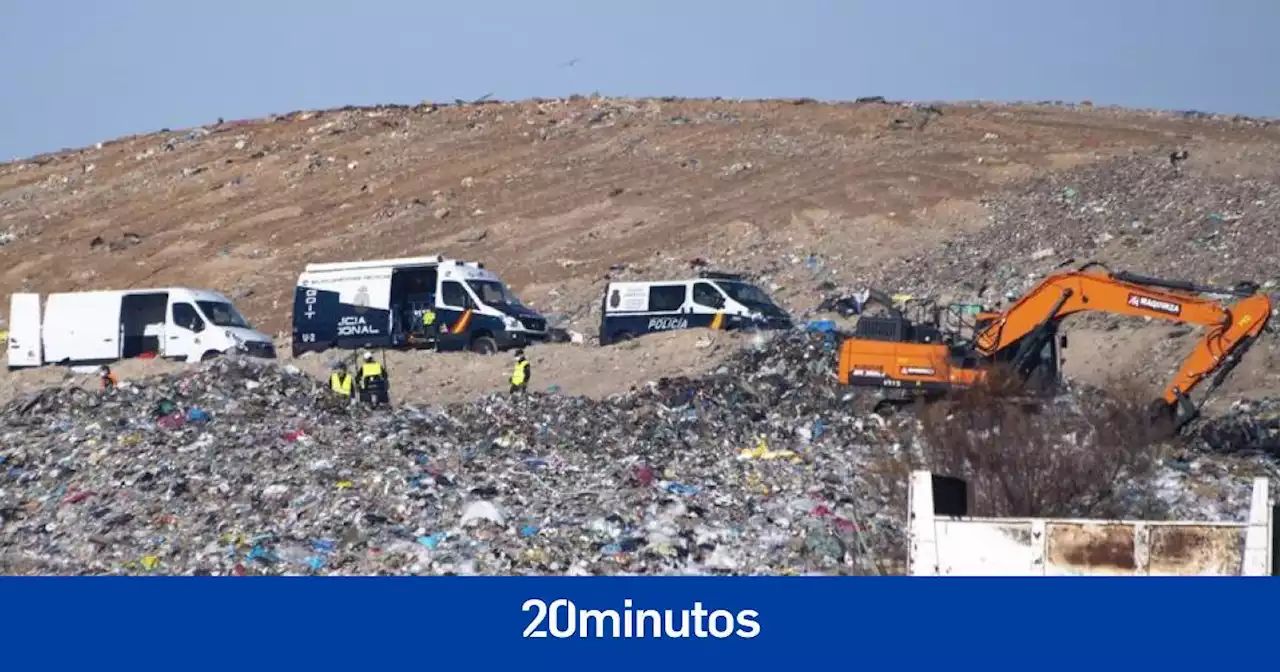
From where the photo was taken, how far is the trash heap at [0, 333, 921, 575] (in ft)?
46.8

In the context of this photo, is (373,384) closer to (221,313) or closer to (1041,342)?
(221,313)

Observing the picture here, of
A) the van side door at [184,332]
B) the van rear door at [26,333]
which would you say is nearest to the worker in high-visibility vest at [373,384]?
→ the van side door at [184,332]

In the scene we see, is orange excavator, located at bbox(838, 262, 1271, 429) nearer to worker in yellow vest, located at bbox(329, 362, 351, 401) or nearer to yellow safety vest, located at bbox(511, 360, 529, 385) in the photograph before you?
yellow safety vest, located at bbox(511, 360, 529, 385)

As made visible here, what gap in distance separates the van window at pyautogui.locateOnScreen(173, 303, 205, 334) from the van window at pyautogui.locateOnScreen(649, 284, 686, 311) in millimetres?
6775

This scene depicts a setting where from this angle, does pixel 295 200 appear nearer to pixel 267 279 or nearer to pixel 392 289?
pixel 267 279

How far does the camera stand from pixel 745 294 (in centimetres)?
2805

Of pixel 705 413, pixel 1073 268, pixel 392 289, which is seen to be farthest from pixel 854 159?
pixel 705 413

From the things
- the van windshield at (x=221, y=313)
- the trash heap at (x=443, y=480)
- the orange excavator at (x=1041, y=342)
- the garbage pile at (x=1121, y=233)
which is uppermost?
the garbage pile at (x=1121, y=233)

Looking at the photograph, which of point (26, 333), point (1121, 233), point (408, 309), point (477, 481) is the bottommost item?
point (477, 481)

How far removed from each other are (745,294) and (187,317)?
8.40m

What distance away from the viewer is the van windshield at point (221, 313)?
2905 centimetres
